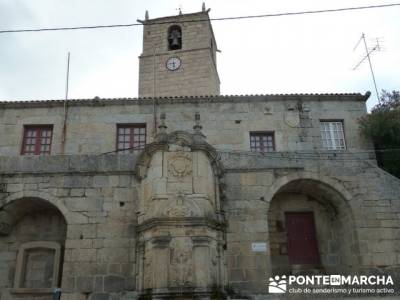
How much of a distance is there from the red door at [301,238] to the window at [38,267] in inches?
261

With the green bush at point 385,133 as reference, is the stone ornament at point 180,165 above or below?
below

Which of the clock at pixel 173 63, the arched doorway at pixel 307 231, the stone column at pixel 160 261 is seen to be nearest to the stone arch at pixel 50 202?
the stone column at pixel 160 261

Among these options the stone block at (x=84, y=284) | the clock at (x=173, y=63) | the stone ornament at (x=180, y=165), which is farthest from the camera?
the clock at (x=173, y=63)

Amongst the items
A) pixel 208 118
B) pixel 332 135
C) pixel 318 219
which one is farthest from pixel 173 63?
pixel 318 219

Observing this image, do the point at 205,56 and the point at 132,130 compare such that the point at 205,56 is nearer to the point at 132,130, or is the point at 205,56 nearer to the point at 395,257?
the point at 132,130

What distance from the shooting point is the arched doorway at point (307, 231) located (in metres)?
11.2

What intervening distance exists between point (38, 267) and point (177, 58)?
15.5 meters

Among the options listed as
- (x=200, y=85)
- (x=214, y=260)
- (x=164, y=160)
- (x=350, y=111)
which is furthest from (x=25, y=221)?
(x=200, y=85)

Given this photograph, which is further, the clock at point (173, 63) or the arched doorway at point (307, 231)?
the clock at point (173, 63)

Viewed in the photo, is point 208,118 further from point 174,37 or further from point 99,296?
point 174,37

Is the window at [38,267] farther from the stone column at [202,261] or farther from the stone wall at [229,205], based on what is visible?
the stone column at [202,261]

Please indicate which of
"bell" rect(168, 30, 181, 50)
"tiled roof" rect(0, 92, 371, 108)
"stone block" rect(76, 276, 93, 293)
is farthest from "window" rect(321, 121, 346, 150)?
"bell" rect(168, 30, 181, 50)

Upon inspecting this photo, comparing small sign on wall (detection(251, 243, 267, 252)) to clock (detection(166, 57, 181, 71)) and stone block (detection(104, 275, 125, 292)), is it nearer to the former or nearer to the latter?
stone block (detection(104, 275, 125, 292))

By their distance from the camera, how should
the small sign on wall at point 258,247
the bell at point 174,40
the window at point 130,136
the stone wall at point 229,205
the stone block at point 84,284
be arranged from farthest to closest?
the bell at point 174,40, the window at point 130,136, the small sign on wall at point 258,247, the stone wall at point 229,205, the stone block at point 84,284
